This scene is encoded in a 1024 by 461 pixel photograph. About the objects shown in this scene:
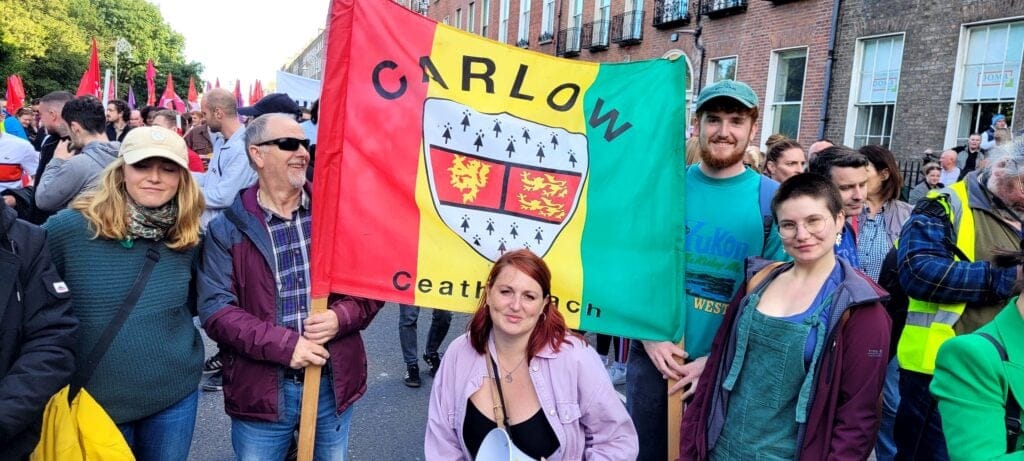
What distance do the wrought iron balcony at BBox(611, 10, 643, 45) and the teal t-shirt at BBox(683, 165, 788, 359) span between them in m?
16.1

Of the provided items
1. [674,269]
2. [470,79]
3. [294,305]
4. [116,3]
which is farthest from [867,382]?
[116,3]

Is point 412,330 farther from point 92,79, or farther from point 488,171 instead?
point 92,79

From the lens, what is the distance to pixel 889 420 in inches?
147

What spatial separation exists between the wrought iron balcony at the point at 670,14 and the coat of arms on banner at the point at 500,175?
1462 centimetres

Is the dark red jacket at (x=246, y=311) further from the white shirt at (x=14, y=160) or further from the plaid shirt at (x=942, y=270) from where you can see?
the white shirt at (x=14, y=160)

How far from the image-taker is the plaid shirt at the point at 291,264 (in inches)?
92.7

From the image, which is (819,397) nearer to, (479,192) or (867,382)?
(867,382)

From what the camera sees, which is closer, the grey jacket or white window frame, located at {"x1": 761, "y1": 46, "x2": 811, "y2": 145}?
the grey jacket

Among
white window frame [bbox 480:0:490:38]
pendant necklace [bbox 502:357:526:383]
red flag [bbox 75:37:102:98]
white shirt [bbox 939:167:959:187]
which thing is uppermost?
white window frame [bbox 480:0:490:38]

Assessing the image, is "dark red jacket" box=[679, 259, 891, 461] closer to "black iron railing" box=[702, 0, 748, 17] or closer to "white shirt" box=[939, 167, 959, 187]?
"white shirt" box=[939, 167, 959, 187]

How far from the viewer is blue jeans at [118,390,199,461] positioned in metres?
2.33

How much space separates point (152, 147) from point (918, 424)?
9.95ft

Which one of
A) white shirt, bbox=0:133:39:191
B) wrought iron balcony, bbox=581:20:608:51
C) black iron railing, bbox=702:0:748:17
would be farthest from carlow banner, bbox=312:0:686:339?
wrought iron balcony, bbox=581:20:608:51

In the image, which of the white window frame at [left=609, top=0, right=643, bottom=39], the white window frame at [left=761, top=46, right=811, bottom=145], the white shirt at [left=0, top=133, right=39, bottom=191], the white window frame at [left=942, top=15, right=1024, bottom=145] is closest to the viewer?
the white shirt at [left=0, top=133, right=39, bottom=191]
